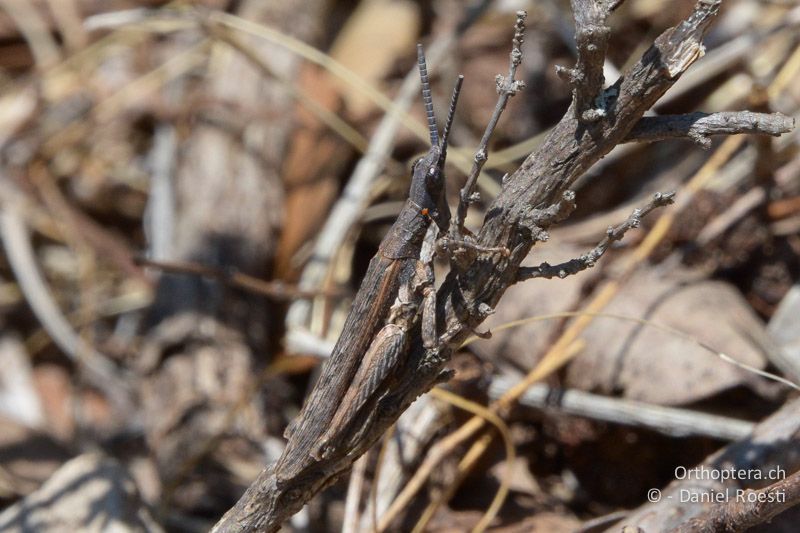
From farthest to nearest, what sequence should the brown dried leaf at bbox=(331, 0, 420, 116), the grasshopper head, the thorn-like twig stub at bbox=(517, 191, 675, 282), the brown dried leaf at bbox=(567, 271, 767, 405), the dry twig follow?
the brown dried leaf at bbox=(331, 0, 420, 116) < the brown dried leaf at bbox=(567, 271, 767, 405) < the grasshopper head < the thorn-like twig stub at bbox=(517, 191, 675, 282) < the dry twig

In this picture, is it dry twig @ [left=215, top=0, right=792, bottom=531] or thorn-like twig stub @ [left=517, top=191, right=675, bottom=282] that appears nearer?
dry twig @ [left=215, top=0, right=792, bottom=531]

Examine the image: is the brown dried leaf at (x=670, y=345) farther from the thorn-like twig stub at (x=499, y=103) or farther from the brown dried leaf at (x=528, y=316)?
the thorn-like twig stub at (x=499, y=103)

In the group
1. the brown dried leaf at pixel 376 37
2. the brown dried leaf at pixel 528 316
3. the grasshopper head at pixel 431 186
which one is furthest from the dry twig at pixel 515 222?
the brown dried leaf at pixel 376 37

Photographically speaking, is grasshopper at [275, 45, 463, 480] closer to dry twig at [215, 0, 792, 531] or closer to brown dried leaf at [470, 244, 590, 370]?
dry twig at [215, 0, 792, 531]

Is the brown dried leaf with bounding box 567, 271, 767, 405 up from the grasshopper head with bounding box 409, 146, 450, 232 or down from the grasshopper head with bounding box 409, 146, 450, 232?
down

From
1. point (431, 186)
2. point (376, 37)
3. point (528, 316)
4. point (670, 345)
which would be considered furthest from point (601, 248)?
point (376, 37)

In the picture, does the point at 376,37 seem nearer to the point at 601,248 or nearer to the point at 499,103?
the point at 499,103

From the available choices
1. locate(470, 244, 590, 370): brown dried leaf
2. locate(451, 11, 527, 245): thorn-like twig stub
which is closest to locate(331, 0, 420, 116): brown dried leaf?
locate(470, 244, 590, 370): brown dried leaf

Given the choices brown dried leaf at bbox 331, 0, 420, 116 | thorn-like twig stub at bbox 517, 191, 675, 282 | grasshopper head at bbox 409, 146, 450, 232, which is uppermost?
brown dried leaf at bbox 331, 0, 420, 116
